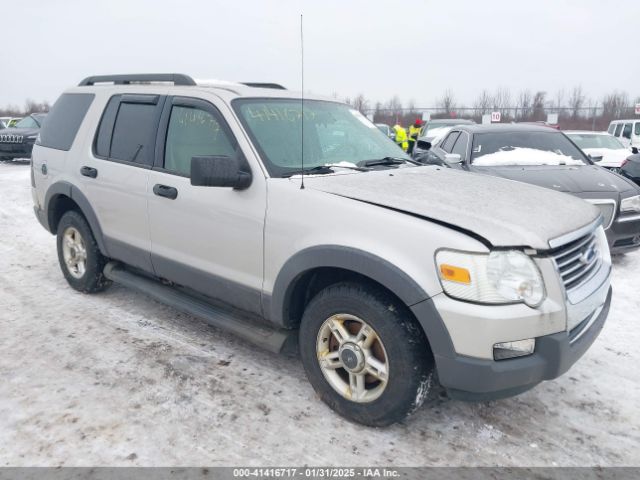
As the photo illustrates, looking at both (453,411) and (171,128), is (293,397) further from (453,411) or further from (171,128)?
(171,128)

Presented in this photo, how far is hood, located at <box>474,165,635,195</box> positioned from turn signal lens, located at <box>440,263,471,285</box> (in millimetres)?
3838

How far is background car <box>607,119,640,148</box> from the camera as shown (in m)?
17.5

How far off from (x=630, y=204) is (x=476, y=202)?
3.87m

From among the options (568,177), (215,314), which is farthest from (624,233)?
(215,314)

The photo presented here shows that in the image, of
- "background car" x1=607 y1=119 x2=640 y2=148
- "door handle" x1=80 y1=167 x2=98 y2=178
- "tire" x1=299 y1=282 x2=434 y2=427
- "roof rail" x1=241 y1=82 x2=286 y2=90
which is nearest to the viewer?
"tire" x1=299 y1=282 x2=434 y2=427

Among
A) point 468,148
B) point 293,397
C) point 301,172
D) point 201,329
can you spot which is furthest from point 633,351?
point 468,148

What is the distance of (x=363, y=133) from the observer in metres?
4.04

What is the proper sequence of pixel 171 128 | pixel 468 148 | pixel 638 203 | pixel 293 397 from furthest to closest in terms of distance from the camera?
pixel 468 148, pixel 638 203, pixel 171 128, pixel 293 397

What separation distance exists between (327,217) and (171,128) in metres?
1.62

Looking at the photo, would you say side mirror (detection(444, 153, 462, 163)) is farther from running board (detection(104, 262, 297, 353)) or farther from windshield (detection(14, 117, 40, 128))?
windshield (detection(14, 117, 40, 128))

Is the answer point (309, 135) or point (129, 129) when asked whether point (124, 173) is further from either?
point (309, 135)

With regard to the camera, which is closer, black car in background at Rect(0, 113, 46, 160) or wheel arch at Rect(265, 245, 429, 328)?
wheel arch at Rect(265, 245, 429, 328)

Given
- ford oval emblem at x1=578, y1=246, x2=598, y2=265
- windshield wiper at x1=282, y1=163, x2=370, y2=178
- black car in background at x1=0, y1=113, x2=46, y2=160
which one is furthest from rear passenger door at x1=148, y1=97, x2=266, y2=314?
black car in background at x1=0, y1=113, x2=46, y2=160

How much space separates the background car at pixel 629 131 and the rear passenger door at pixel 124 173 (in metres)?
17.6
